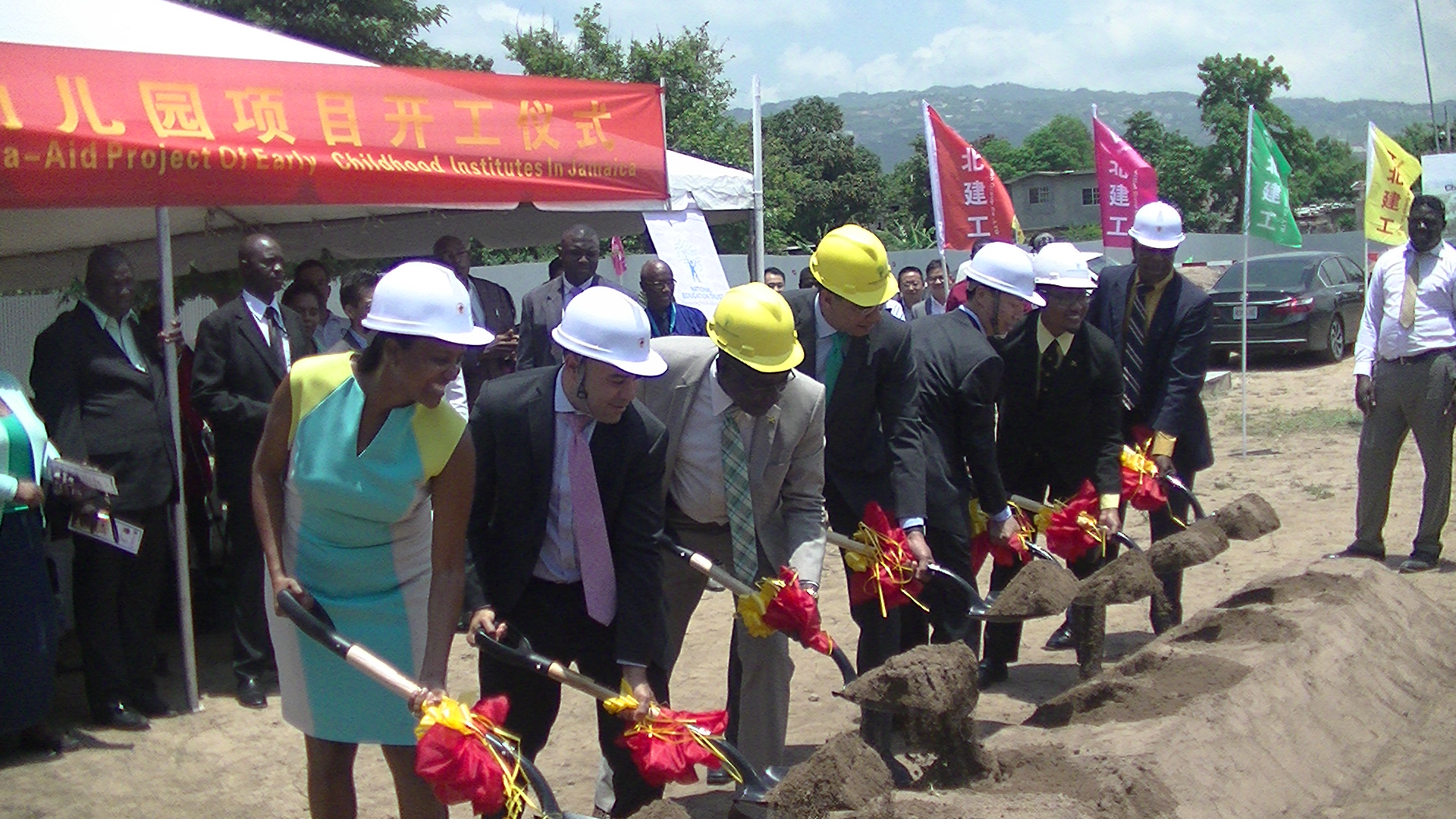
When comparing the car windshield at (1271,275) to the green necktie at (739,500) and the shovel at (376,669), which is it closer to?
the green necktie at (739,500)

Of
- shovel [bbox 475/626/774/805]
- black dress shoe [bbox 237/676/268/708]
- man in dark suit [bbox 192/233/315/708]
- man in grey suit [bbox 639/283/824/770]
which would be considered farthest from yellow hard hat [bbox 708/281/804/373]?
black dress shoe [bbox 237/676/268/708]

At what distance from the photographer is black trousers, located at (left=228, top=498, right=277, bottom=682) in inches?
230

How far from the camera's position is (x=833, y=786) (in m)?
3.53

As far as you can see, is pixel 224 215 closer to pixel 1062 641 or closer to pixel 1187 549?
pixel 1062 641

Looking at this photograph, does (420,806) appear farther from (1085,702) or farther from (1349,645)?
(1349,645)

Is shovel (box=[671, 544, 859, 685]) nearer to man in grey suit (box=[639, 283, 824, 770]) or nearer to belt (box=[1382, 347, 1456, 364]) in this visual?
man in grey suit (box=[639, 283, 824, 770])

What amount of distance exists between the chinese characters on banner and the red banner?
5977 mm

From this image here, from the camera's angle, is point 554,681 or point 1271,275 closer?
point 554,681

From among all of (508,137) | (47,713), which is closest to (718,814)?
(47,713)

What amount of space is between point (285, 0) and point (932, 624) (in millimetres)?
26599

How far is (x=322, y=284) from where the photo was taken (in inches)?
273

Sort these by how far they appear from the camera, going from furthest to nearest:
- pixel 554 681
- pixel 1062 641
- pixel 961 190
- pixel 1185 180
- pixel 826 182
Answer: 1. pixel 1185 180
2. pixel 826 182
3. pixel 961 190
4. pixel 1062 641
5. pixel 554 681

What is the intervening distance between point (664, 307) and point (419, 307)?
5.21 meters

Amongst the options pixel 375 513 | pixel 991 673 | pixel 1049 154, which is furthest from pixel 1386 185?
pixel 1049 154
